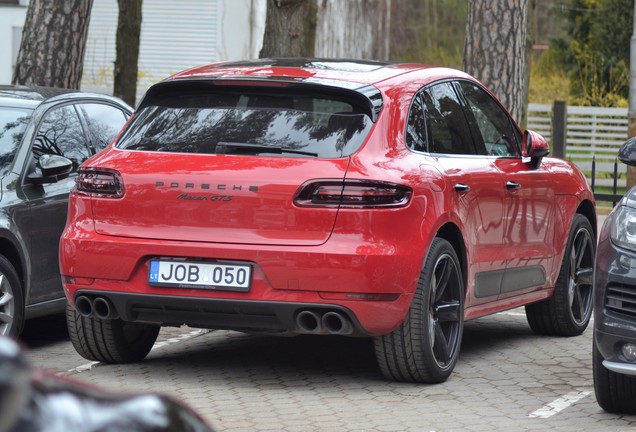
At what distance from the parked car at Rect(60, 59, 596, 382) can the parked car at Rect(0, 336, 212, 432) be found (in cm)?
426

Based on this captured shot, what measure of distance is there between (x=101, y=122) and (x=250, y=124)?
2532 mm

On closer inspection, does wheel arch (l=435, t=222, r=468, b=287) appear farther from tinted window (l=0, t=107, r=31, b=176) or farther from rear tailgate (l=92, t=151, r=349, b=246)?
tinted window (l=0, t=107, r=31, b=176)

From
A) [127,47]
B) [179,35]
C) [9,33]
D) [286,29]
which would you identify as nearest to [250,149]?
[286,29]

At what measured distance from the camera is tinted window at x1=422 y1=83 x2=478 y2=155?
742 cm

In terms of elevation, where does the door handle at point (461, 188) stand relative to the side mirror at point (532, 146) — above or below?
below

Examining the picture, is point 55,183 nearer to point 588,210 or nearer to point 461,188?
point 461,188

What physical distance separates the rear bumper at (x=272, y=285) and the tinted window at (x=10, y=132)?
63.1 inches

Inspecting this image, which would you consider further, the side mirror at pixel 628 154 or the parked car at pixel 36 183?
the parked car at pixel 36 183

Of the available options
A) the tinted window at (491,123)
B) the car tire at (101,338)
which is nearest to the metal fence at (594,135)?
the tinted window at (491,123)

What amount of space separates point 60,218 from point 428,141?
96.2 inches

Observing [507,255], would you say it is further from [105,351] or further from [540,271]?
[105,351]

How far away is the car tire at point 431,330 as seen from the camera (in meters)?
6.82

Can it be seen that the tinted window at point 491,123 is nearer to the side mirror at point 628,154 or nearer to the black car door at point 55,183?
the side mirror at point 628,154

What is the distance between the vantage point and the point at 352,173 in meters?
6.55
